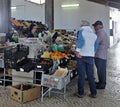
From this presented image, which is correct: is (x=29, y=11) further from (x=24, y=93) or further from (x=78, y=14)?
(x=24, y=93)

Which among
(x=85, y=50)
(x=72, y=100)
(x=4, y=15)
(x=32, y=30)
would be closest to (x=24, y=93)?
(x=72, y=100)

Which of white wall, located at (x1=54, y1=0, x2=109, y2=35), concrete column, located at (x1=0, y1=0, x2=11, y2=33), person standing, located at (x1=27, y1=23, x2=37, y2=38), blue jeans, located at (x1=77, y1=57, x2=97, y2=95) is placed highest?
white wall, located at (x1=54, y1=0, x2=109, y2=35)

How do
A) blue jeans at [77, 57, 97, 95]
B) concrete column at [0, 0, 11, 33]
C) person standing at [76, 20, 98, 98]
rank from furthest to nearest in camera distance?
concrete column at [0, 0, 11, 33] < blue jeans at [77, 57, 97, 95] < person standing at [76, 20, 98, 98]

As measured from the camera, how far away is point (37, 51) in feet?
15.9

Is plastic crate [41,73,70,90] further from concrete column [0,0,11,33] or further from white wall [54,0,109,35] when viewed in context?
white wall [54,0,109,35]

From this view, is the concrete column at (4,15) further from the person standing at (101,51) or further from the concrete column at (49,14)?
the person standing at (101,51)

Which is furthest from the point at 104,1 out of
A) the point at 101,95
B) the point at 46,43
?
the point at 101,95

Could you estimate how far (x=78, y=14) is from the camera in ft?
47.1

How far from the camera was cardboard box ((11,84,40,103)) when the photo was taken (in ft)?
13.5

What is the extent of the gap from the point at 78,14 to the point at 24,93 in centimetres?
1085

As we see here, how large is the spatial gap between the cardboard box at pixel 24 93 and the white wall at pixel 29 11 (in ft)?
36.7

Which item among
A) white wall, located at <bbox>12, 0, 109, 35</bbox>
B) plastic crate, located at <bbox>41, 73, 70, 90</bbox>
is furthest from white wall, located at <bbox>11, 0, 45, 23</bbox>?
plastic crate, located at <bbox>41, 73, 70, 90</bbox>

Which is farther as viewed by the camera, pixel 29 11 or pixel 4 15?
pixel 29 11

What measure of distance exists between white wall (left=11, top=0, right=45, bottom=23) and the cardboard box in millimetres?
11196
